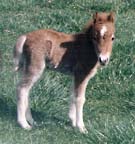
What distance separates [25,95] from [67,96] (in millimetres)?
982

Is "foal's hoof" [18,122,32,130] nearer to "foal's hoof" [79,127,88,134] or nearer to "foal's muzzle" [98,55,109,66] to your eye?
"foal's hoof" [79,127,88,134]

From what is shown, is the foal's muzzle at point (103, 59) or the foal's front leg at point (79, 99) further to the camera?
the foal's front leg at point (79, 99)

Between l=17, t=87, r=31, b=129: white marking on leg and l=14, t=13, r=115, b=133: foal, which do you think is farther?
l=17, t=87, r=31, b=129: white marking on leg

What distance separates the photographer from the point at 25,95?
8.78m

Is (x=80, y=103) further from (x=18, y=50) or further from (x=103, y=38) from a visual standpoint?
(x=18, y=50)

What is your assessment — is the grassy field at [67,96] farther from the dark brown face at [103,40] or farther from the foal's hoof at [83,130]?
the dark brown face at [103,40]

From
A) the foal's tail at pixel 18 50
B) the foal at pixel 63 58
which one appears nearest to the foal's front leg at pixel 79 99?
the foal at pixel 63 58

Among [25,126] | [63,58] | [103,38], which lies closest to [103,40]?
[103,38]

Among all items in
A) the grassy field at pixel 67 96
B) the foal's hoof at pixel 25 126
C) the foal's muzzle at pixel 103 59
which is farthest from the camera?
the foal's hoof at pixel 25 126

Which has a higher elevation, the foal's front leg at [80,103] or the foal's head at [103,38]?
the foal's head at [103,38]

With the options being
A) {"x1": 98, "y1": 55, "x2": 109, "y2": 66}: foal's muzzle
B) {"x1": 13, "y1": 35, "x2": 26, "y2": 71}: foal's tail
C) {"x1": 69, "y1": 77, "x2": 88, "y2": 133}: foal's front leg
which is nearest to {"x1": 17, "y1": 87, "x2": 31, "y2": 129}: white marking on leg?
{"x1": 13, "y1": 35, "x2": 26, "y2": 71}: foal's tail

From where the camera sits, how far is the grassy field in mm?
8500

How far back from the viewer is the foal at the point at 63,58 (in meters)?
8.64

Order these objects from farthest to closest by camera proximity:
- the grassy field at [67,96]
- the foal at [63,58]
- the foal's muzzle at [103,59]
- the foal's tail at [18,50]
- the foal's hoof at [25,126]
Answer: the foal's hoof at [25,126] < the foal's tail at [18,50] < the foal at [63,58] < the grassy field at [67,96] < the foal's muzzle at [103,59]
